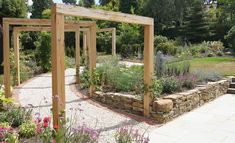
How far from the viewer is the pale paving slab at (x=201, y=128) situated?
512cm

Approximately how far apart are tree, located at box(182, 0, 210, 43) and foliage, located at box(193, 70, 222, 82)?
599 inches

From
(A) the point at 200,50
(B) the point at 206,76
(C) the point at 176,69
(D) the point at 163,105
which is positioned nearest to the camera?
(D) the point at 163,105

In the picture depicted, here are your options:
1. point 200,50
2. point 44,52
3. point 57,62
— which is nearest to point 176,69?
point 57,62

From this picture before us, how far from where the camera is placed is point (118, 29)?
25062 mm

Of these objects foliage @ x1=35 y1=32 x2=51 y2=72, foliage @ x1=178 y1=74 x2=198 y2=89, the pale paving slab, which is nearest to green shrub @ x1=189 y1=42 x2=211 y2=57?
foliage @ x1=35 y1=32 x2=51 y2=72

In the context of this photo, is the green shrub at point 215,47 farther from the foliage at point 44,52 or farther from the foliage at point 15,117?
the foliage at point 15,117

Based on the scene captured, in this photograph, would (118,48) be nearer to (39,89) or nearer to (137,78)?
(39,89)

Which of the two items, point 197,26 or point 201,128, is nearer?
point 201,128

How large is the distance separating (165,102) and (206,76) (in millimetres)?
3713

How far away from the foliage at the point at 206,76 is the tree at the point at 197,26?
15213 millimetres

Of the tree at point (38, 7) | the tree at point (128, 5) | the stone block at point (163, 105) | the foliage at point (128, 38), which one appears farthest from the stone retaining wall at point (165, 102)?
the tree at point (128, 5)

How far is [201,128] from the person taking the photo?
18.9ft

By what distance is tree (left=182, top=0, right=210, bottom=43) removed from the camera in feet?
80.0

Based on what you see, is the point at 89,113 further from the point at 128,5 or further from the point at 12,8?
the point at 128,5
